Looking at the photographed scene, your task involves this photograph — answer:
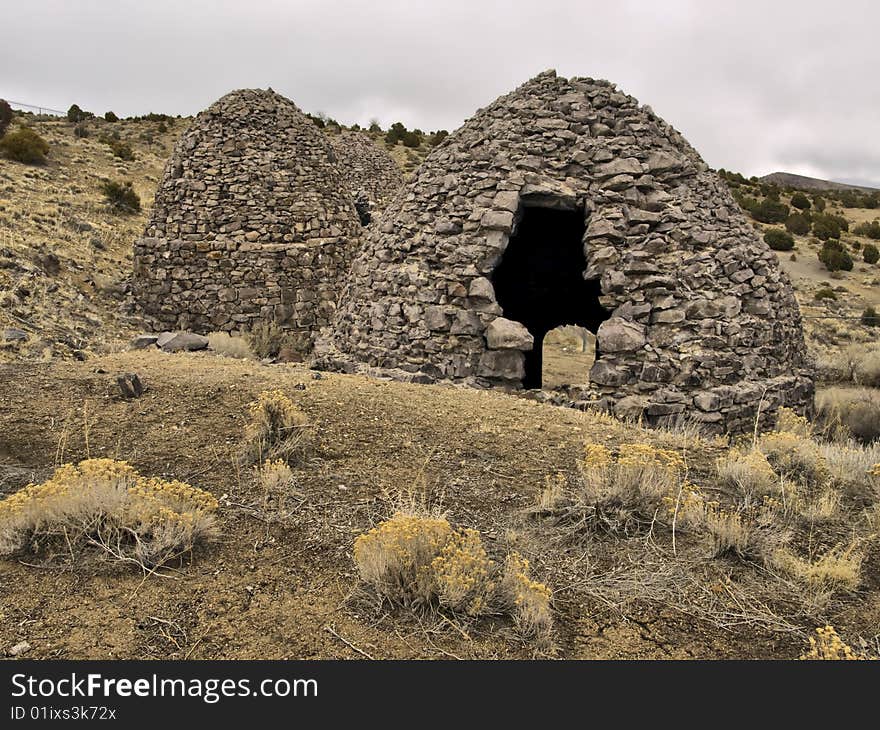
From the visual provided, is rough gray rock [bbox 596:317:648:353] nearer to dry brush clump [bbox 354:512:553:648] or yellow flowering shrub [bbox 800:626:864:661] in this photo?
dry brush clump [bbox 354:512:553:648]

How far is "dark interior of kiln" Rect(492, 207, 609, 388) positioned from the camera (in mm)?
11198

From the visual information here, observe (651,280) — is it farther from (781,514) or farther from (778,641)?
(778,641)

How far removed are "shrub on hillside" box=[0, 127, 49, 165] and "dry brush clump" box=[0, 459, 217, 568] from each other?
24.0 metres

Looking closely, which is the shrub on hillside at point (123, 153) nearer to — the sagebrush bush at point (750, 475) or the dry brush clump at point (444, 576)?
the sagebrush bush at point (750, 475)

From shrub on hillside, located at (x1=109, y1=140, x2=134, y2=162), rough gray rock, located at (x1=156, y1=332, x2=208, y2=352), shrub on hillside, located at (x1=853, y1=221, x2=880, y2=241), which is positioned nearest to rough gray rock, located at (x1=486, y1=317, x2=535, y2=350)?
rough gray rock, located at (x1=156, y1=332, x2=208, y2=352)

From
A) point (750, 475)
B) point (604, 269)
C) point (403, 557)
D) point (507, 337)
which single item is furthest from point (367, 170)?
point (403, 557)

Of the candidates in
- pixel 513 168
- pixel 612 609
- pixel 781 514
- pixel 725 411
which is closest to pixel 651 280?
pixel 725 411

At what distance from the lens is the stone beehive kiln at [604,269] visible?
289 inches

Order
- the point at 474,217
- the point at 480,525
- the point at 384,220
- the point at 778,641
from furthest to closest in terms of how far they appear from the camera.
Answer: the point at 384,220, the point at 474,217, the point at 480,525, the point at 778,641

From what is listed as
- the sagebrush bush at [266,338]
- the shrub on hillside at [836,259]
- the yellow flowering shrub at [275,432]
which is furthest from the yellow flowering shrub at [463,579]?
the shrub on hillside at [836,259]

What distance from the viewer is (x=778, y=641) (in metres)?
3.24

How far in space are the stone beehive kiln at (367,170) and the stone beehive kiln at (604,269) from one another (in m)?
15.1

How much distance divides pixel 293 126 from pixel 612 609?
42.0ft

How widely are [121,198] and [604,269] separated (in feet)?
62.3
